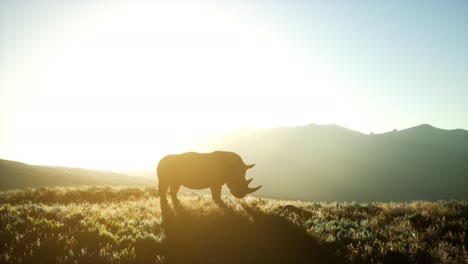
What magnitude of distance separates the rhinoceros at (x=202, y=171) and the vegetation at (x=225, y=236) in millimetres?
906

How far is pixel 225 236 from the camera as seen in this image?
10.4m

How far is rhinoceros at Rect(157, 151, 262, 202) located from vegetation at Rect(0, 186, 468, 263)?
0.91 metres

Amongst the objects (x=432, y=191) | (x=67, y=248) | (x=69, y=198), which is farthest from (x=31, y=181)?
(x=432, y=191)

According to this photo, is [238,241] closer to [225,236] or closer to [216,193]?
[225,236]

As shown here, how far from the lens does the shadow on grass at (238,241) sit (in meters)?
9.16

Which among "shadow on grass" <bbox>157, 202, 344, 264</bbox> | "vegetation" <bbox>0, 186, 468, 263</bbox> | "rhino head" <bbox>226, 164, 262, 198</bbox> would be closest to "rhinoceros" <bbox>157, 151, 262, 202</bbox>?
"rhino head" <bbox>226, 164, 262, 198</bbox>

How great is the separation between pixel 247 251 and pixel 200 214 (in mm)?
3572

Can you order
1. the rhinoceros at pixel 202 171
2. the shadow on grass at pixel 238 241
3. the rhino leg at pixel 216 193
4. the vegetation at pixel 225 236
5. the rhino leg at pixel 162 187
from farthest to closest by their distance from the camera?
the rhino leg at pixel 216 193 → the rhino leg at pixel 162 187 → the rhinoceros at pixel 202 171 → the shadow on grass at pixel 238 241 → the vegetation at pixel 225 236

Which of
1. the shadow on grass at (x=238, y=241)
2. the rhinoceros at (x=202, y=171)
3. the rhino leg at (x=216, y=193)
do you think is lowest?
the shadow on grass at (x=238, y=241)

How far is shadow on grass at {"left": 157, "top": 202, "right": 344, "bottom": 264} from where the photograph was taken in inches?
360

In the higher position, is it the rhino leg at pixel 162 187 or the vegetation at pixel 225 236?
the rhino leg at pixel 162 187

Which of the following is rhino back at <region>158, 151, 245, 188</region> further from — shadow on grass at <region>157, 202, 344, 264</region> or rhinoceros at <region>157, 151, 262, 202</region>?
shadow on grass at <region>157, 202, 344, 264</region>

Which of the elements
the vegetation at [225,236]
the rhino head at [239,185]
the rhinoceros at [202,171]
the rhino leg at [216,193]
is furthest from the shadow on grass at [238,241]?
the rhino leg at [216,193]

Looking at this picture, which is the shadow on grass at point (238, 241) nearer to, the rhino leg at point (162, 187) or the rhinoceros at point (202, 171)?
the rhinoceros at point (202, 171)
